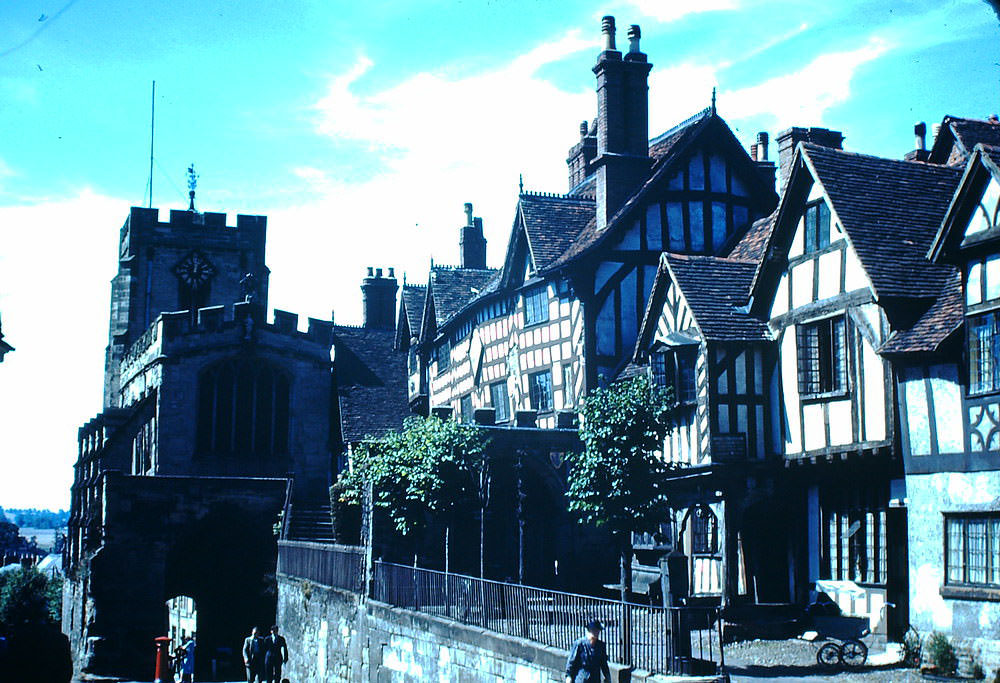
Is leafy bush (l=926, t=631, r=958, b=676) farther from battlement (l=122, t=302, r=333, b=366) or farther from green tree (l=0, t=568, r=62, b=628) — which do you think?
green tree (l=0, t=568, r=62, b=628)

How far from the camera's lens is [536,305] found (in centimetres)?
3522

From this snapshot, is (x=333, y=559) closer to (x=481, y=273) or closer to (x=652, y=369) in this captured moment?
(x=652, y=369)

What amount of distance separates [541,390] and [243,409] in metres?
15.3

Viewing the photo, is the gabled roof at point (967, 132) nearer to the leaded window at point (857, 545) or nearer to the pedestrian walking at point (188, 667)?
the leaded window at point (857, 545)

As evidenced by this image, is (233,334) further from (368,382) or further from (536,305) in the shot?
(536,305)

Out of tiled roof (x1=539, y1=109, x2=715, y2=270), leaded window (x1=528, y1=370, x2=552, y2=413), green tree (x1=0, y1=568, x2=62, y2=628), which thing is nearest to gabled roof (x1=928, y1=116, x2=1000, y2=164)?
tiled roof (x1=539, y1=109, x2=715, y2=270)

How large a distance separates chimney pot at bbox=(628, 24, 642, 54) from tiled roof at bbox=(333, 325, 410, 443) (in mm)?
17389

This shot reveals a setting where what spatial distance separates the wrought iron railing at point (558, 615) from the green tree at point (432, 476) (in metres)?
3.17

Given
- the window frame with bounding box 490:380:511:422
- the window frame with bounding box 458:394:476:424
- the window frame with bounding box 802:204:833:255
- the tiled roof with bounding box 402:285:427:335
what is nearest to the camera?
the window frame with bounding box 802:204:833:255

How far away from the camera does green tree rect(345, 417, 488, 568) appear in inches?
1099

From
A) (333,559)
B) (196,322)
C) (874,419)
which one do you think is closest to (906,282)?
(874,419)

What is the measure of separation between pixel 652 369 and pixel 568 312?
6.12 m

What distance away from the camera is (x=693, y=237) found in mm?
32656

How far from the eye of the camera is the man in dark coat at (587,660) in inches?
621
